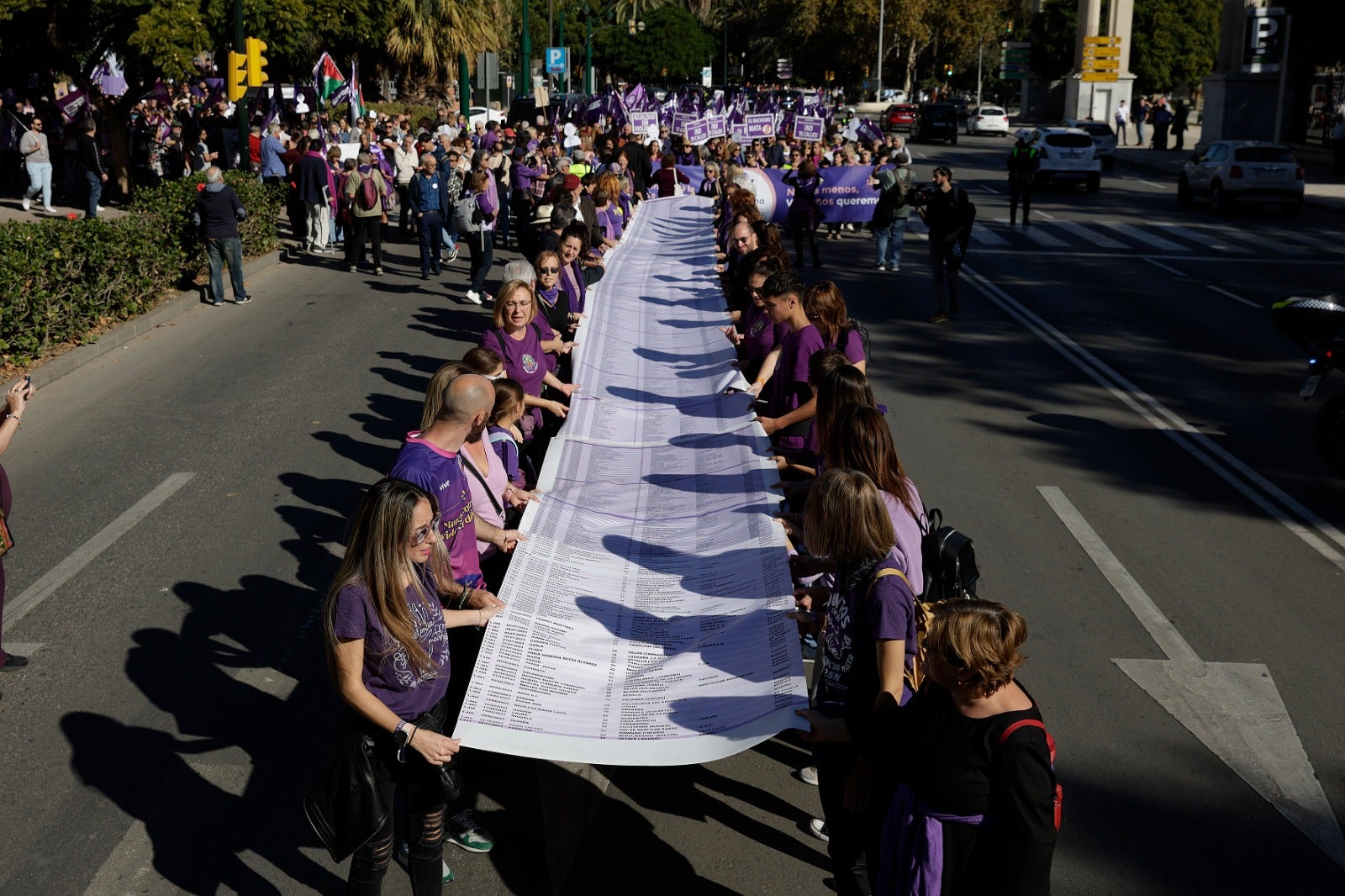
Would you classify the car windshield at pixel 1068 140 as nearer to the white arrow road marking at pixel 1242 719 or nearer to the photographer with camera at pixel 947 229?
the photographer with camera at pixel 947 229

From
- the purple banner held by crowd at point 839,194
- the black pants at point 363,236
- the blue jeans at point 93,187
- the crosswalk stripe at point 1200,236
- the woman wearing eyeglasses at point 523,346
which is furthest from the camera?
the crosswalk stripe at point 1200,236

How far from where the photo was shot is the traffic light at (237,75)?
21734mm

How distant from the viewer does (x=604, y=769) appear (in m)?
6.00

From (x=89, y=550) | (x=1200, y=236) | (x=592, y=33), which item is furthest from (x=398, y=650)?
(x=592, y=33)

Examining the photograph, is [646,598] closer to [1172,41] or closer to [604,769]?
[604,769]

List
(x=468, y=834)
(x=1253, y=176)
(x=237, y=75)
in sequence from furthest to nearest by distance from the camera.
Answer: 1. (x=1253, y=176)
2. (x=237, y=75)
3. (x=468, y=834)

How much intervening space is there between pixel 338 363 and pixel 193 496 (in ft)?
15.5

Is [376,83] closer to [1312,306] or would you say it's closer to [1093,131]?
[1093,131]

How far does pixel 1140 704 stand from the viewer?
263 inches

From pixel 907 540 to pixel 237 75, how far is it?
66.2 ft

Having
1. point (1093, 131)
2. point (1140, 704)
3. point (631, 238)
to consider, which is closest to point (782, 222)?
point (631, 238)

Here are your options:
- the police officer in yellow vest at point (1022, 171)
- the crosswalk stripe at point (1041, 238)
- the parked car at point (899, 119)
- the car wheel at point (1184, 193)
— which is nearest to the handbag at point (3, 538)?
the crosswalk stripe at point (1041, 238)

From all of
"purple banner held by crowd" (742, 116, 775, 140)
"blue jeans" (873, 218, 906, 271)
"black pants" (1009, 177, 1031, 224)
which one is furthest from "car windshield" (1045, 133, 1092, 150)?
"blue jeans" (873, 218, 906, 271)

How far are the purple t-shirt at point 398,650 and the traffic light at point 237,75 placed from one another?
19.6 metres
